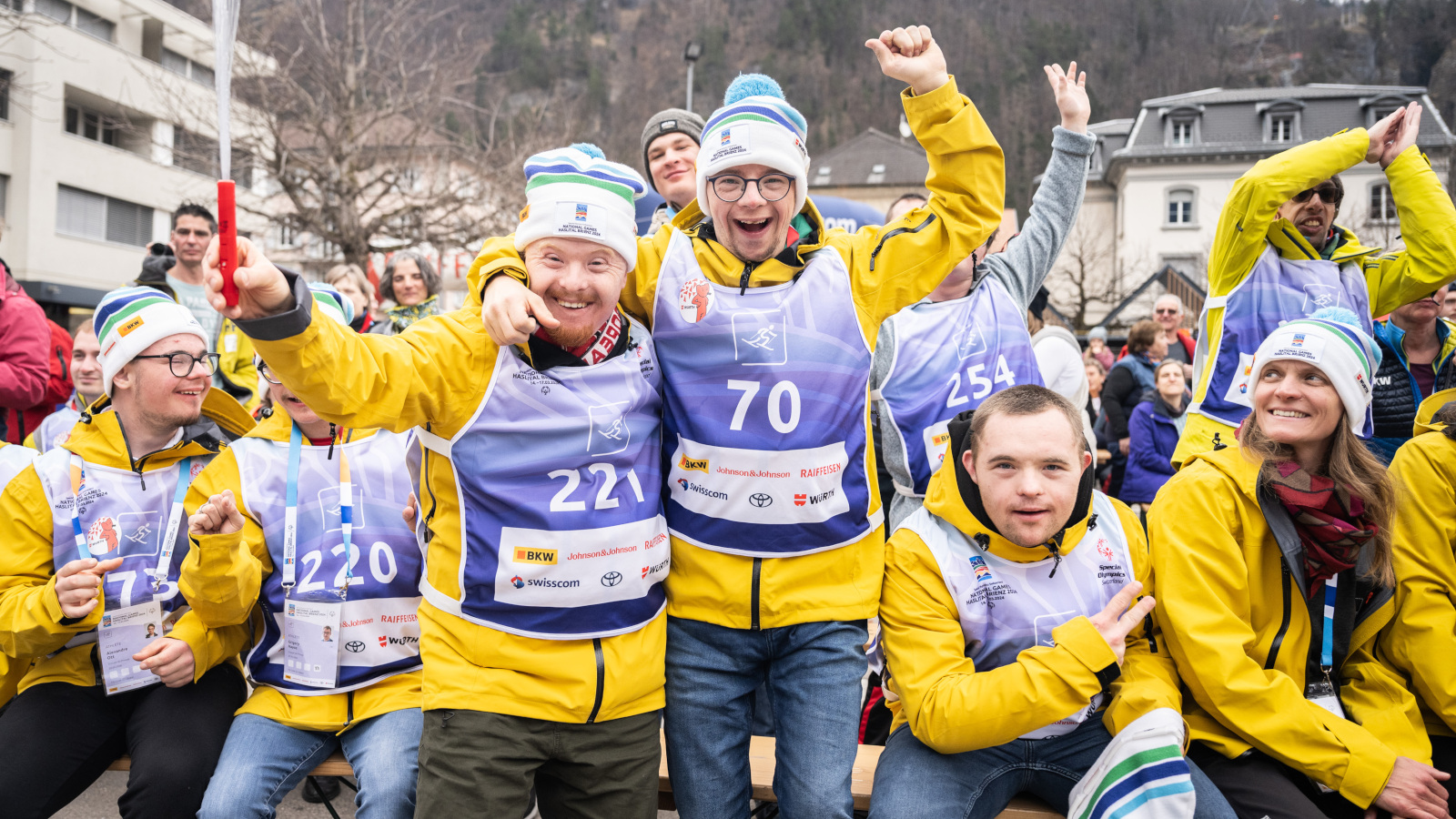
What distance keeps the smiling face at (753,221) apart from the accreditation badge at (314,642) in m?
1.69

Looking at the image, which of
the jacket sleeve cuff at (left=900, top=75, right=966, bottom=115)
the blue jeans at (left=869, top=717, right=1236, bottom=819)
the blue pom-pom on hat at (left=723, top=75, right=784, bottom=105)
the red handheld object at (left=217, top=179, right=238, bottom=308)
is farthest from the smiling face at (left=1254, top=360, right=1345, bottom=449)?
the red handheld object at (left=217, top=179, right=238, bottom=308)

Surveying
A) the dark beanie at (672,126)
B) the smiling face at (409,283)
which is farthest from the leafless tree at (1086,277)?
the dark beanie at (672,126)

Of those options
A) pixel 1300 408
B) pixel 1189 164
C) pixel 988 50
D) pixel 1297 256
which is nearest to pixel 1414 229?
pixel 1297 256

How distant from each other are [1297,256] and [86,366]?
228 inches

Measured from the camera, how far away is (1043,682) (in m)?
2.29

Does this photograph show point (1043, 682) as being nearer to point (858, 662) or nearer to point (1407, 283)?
point (858, 662)

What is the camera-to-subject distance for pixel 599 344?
7.88 ft

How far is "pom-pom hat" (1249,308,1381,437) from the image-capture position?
2701mm

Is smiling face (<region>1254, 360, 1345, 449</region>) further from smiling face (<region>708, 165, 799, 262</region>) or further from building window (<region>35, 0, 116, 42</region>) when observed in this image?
building window (<region>35, 0, 116, 42</region>)

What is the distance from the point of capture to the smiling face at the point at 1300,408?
8.92 ft

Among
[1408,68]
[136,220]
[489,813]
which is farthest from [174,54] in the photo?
[1408,68]

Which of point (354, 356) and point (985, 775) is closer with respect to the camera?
point (354, 356)

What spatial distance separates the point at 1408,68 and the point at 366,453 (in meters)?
84.1

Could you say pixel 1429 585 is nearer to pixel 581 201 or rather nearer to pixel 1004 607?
Result: pixel 1004 607
